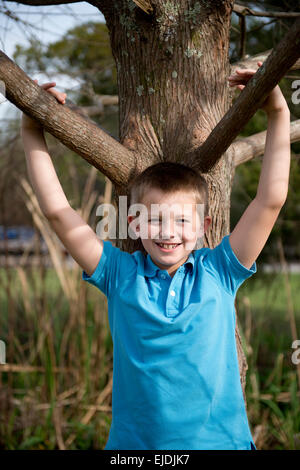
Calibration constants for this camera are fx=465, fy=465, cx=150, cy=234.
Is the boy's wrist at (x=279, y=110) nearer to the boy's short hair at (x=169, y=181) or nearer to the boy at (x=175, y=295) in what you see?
the boy at (x=175, y=295)

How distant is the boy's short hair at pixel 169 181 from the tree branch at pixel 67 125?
8 centimetres

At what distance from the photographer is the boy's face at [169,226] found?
1259mm

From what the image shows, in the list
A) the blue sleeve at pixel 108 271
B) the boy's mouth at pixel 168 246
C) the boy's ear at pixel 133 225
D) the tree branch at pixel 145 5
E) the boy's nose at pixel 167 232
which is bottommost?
the blue sleeve at pixel 108 271

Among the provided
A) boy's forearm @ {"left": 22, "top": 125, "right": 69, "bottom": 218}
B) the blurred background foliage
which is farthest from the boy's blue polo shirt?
the blurred background foliage

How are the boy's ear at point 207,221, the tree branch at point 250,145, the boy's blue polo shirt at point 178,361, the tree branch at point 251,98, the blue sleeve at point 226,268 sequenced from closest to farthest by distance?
the tree branch at point 251,98
the boy's blue polo shirt at point 178,361
the blue sleeve at point 226,268
the boy's ear at point 207,221
the tree branch at point 250,145

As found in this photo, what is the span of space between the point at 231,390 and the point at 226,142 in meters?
0.66

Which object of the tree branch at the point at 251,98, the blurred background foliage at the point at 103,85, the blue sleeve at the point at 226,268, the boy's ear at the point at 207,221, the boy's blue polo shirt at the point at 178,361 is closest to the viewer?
the tree branch at the point at 251,98

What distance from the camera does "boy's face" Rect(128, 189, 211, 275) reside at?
1259 millimetres

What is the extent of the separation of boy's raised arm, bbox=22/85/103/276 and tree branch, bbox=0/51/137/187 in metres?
0.08

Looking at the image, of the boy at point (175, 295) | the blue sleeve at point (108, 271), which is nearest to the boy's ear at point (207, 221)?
the boy at point (175, 295)

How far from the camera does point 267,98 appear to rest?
1252mm

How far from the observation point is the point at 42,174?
1.32m

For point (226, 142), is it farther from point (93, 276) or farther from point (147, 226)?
point (93, 276)
